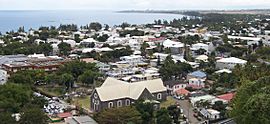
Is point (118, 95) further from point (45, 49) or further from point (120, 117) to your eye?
point (45, 49)

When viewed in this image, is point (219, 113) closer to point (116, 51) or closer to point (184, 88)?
point (184, 88)

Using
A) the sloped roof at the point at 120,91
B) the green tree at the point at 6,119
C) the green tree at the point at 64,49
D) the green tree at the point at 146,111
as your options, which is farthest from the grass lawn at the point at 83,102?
the green tree at the point at 64,49

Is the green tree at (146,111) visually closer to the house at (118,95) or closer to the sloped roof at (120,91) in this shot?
the house at (118,95)

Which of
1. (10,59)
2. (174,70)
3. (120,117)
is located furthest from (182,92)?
(10,59)

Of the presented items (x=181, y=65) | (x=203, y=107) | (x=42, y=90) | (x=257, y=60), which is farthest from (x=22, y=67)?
(x=257, y=60)

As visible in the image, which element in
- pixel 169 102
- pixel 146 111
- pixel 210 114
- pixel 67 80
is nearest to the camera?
pixel 146 111
